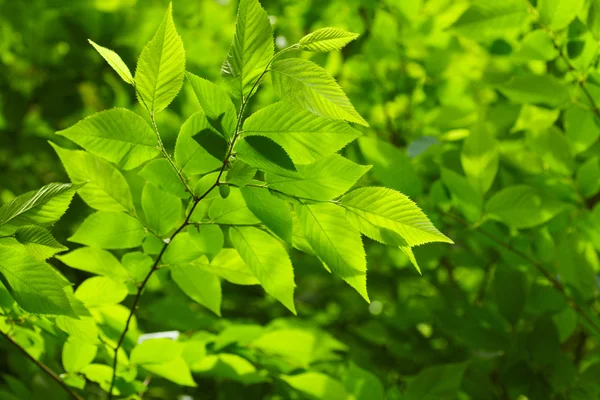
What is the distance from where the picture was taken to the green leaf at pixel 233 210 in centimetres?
63

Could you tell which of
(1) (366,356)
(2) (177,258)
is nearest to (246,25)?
(2) (177,258)

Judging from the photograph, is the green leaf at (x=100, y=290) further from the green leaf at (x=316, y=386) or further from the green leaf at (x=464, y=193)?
the green leaf at (x=464, y=193)

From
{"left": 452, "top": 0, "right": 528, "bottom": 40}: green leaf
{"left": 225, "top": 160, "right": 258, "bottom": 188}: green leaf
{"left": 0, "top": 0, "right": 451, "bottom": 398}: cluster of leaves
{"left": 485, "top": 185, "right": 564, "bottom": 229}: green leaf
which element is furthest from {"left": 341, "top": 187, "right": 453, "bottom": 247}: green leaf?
{"left": 452, "top": 0, "right": 528, "bottom": 40}: green leaf

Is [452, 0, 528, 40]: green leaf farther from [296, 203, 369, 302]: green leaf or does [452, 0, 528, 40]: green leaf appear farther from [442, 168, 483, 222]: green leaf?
[296, 203, 369, 302]: green leaf

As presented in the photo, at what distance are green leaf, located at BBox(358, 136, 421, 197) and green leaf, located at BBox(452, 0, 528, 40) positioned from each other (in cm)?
25

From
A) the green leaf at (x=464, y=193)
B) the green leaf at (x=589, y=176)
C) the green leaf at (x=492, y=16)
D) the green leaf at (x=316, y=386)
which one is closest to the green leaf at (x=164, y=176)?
the green leaf at (x=316, y=386)

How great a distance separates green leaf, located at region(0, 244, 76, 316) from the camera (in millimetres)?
538

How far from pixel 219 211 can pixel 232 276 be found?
118 mm

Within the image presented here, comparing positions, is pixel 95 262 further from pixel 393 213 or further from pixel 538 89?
pixel 538 89

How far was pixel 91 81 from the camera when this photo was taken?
1.84m

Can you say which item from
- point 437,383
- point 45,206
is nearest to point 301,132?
point 45,206

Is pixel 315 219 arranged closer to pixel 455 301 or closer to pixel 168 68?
pixel 168 68

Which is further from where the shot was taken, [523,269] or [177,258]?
[523,269]

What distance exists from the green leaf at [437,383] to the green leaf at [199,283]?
0.38 m
